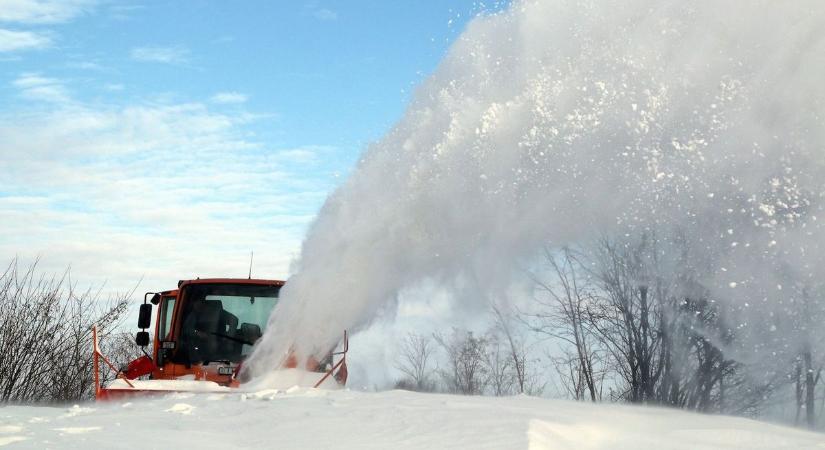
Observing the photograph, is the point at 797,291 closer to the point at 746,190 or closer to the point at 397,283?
the point at 746,190

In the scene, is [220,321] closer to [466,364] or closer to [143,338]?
[143,338]

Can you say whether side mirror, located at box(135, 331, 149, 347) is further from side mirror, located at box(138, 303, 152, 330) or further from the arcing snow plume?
the arcing snow plume

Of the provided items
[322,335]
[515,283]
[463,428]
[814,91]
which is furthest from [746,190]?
[463,428]

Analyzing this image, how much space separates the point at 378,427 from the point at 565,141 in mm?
5305

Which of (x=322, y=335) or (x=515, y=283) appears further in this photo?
(x=515, y=283)

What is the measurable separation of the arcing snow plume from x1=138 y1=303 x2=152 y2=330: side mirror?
1300 millimetres

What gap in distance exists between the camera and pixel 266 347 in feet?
32.0

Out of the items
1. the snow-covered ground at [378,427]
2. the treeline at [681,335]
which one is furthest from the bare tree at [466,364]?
the snow-covered ground at [378,427]

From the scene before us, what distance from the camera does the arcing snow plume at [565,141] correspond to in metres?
9.86

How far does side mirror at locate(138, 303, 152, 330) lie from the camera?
982 centimetres

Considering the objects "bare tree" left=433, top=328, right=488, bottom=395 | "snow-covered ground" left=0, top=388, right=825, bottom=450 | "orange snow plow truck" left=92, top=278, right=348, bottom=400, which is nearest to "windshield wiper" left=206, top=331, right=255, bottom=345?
"orange snow plow truck" left=92, top=278, right=348, bottom=400

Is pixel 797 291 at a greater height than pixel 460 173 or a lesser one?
lesser

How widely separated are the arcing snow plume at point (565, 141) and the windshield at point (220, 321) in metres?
0.41

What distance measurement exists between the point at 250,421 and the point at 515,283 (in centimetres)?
582
